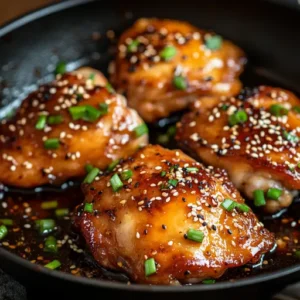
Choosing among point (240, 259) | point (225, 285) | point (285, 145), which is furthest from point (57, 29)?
point (225, 285)

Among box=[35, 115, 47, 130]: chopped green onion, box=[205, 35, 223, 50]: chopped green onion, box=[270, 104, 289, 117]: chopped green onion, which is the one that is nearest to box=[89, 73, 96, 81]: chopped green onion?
box=[35, 115, 47, 130]: chopped green onion

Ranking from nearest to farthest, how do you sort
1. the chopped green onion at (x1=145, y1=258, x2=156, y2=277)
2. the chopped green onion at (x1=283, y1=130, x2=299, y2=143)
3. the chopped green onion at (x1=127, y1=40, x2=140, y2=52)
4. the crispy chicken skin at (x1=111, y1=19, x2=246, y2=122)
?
the chopped green onion at (x1=145, y1=258, x2=156, y2=277) < the chopped green onion at (x1=283, y1=130, x2=299, y2=143) < the crispy chicken skin at (x1=111, y1=19, x2=246, y2=122) < the chopped green onion at (x1=127, y1=40, x2=140, y2=52)

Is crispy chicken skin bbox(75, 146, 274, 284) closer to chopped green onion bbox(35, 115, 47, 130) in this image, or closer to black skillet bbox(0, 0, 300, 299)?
chopped green onion bbox(35, 115, 47, 130)

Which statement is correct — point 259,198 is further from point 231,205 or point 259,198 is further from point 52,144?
point 52,144

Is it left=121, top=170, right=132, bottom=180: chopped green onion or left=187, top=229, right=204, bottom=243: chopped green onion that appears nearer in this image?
left=187, top=229, right=204, bottom=243: chopped green onion

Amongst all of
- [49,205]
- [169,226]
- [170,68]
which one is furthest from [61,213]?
[170,68]

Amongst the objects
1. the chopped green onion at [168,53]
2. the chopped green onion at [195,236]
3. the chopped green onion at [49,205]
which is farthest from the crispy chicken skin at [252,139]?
the chopped green onion at [49,205]
